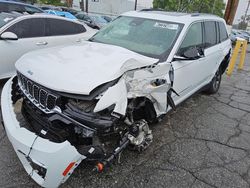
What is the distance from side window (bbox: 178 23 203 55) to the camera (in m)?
3.62

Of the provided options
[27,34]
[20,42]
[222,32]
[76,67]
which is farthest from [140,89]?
[222,32]

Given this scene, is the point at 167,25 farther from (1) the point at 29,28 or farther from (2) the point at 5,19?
(2) the point at 5,19

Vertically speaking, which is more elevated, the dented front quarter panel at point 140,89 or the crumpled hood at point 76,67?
the crumpled hood at point 76,67

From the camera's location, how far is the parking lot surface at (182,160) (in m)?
2.68

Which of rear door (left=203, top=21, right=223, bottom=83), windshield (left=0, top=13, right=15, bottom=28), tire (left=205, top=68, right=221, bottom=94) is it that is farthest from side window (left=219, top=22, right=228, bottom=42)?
windshield (left=0, top=13, right=15, bottom=28)

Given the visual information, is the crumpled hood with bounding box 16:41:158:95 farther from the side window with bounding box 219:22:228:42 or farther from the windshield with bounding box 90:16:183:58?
the side window with bounding box 219:22:228:42

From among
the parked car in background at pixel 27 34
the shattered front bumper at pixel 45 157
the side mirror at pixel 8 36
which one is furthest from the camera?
the parked car in background at pixel 27 34

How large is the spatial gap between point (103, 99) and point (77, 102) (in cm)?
28

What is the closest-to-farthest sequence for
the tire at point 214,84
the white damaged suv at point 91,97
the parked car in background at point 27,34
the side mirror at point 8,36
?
the white damaged suv at point 91,97
the side mirror at point 8,36
the parked car in background at point 27,34
the tire at point 214,84

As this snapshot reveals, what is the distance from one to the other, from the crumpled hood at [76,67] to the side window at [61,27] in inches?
102

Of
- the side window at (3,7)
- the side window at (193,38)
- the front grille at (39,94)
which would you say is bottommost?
the front grille at (39,94)

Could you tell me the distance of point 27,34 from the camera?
5008 millimetres

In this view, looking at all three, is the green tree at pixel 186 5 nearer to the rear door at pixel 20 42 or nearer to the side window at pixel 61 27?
the side window at pixel 61 27

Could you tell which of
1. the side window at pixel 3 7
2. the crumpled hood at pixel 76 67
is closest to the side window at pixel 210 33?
the crumpled hood at pixel 76 67
